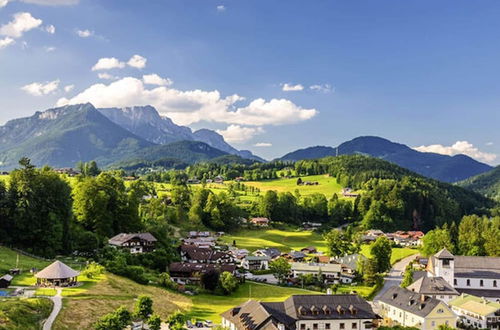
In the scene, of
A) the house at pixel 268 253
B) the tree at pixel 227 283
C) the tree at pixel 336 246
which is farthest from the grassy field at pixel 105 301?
the tree at pixel 336 246

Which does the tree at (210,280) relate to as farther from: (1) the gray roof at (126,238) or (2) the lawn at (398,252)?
(2) the lawn at (398,252)

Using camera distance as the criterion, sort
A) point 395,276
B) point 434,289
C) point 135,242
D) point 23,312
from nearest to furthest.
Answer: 1. point 23,312
2. point 434,289
3. point 135,242
4. point 395,276

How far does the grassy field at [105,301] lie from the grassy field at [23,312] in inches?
51.4

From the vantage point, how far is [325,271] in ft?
235

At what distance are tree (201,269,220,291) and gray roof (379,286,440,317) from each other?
2080 cm

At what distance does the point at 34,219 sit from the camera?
189 feet

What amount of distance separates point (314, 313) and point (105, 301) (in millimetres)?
19041

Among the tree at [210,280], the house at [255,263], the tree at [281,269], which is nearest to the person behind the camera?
the tree at [210,280]

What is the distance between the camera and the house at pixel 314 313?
131 feet

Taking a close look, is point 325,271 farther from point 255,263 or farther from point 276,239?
point 276,239

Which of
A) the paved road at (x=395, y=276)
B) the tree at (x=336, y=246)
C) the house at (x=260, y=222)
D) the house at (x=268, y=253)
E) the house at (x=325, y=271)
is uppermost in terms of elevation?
the house at (x=260, y=222)

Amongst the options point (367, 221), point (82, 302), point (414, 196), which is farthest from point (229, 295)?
point (414, 196)

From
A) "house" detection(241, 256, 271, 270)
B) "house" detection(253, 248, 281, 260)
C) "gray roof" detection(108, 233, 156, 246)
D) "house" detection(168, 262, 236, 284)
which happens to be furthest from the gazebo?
"house" detection(253, 248, 281, 260)

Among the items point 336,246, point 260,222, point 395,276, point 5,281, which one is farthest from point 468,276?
point 260,222
